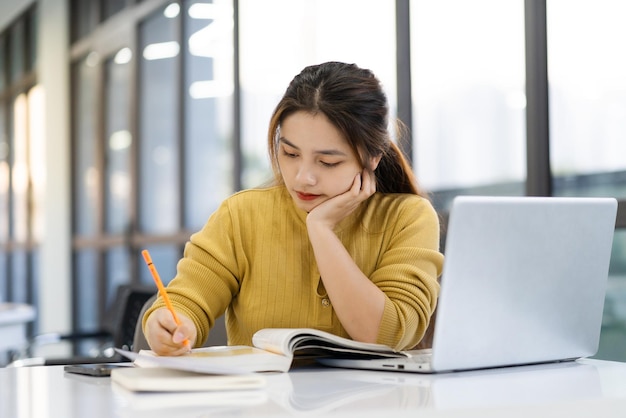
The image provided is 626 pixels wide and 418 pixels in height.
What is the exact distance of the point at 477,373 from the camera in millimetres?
1350

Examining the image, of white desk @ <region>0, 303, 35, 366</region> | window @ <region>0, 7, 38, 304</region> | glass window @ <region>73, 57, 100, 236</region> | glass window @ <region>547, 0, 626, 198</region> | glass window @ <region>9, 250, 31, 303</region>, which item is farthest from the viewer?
glass window @ <region>9, 250, 31, 303</region>

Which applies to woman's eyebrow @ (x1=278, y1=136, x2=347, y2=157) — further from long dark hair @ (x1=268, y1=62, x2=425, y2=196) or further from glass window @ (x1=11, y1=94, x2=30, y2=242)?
glass window @ (x1=11, y1=94, x2=30, y2=242)

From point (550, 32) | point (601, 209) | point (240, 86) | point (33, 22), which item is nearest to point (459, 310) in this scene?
point (601, 209)

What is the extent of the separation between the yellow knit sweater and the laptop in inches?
9.6

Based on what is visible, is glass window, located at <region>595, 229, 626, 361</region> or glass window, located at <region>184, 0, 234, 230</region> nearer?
glass window, located at <region>595, 229, 626, 361</region>

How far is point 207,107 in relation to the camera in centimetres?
489

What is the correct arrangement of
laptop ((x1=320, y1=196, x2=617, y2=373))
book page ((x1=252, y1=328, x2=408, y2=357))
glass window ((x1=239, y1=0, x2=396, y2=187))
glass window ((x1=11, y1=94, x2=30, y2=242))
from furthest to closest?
glass window ((x1=11, y1=94, x2=30, y2=242)) < glass window ((x1=239, y1=0, x2=396, y2=187)) < book page ((x1=252, y1=328, x2=408, y2=357)) < laptop ((x1=320, y1=196, x2=617, y2=373))

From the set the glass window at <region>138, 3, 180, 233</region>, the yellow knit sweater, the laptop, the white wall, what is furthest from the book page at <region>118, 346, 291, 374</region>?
the white wall

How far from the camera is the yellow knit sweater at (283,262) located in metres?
1.70

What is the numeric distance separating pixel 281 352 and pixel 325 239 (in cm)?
33

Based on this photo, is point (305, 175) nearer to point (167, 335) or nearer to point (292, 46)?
point (167, 335)

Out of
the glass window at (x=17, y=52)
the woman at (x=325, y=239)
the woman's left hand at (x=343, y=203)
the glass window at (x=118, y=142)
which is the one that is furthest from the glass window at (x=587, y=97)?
the glass window at (x=17, y=52)

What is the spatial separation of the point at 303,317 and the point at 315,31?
7.87ft

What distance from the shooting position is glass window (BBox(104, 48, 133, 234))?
19.8 feet
